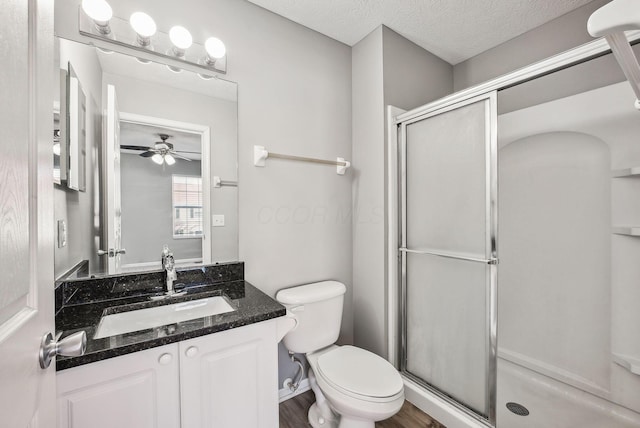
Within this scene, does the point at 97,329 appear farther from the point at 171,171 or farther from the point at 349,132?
the point at 349,132

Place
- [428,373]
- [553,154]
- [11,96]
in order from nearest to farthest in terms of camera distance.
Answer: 1. [11,96]
2. [428,373]
3. [553,154]

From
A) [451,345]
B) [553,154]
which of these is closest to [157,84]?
[451,345]

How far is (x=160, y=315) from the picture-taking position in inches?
51.4

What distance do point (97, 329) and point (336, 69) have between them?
2053 millimetres

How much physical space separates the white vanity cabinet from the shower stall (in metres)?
1.05

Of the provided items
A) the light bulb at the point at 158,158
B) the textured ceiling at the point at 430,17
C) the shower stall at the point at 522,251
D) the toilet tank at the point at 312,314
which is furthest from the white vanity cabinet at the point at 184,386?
the textured ceiling at the point at 430,17

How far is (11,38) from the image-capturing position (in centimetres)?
44

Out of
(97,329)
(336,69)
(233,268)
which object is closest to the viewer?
(97,329)

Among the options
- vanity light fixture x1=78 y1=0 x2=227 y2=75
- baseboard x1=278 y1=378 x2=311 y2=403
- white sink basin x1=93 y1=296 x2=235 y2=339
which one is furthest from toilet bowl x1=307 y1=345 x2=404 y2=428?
vanity light fixture x1=78 y1=0 x2=227 y2=75

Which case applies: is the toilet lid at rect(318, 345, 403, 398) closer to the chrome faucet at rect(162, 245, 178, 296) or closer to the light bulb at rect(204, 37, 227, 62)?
the chrome faucet at rect(162, 245, 178, 296)

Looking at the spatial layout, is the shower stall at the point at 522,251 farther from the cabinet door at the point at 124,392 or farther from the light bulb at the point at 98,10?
the light bulb at the point at 98,10

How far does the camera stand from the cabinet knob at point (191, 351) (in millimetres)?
1024

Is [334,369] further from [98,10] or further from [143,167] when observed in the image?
[98,10]

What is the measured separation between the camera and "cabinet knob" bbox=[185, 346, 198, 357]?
3.36 ft
